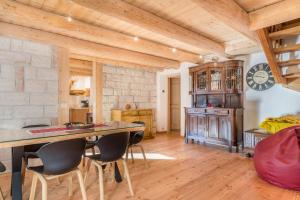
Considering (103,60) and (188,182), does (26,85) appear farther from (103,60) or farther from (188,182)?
(188,182)

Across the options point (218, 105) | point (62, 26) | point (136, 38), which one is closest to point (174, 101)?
point (218, 105)

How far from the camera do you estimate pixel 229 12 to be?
2.43 meters

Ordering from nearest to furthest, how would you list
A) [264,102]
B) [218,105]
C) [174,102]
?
[264,102], [218,105], [174,102]

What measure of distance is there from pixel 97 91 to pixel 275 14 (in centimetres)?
426

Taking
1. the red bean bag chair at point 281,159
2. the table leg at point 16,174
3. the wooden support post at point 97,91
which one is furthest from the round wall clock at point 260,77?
the table leg at point 16,174

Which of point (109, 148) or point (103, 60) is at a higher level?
point (103, 60)

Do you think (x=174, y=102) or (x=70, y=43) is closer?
(x=70, y=43)

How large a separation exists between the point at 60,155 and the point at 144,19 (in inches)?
80.8

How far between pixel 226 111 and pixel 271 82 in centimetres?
120

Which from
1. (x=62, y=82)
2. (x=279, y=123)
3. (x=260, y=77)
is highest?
(x=260, y=77)

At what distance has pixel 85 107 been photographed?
7172 millimetres

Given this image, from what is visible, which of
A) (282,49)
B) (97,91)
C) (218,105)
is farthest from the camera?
(97,91)

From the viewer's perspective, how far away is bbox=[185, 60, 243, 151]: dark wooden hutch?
13.9 ft

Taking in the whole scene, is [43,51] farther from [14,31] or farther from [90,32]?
[90,32]
